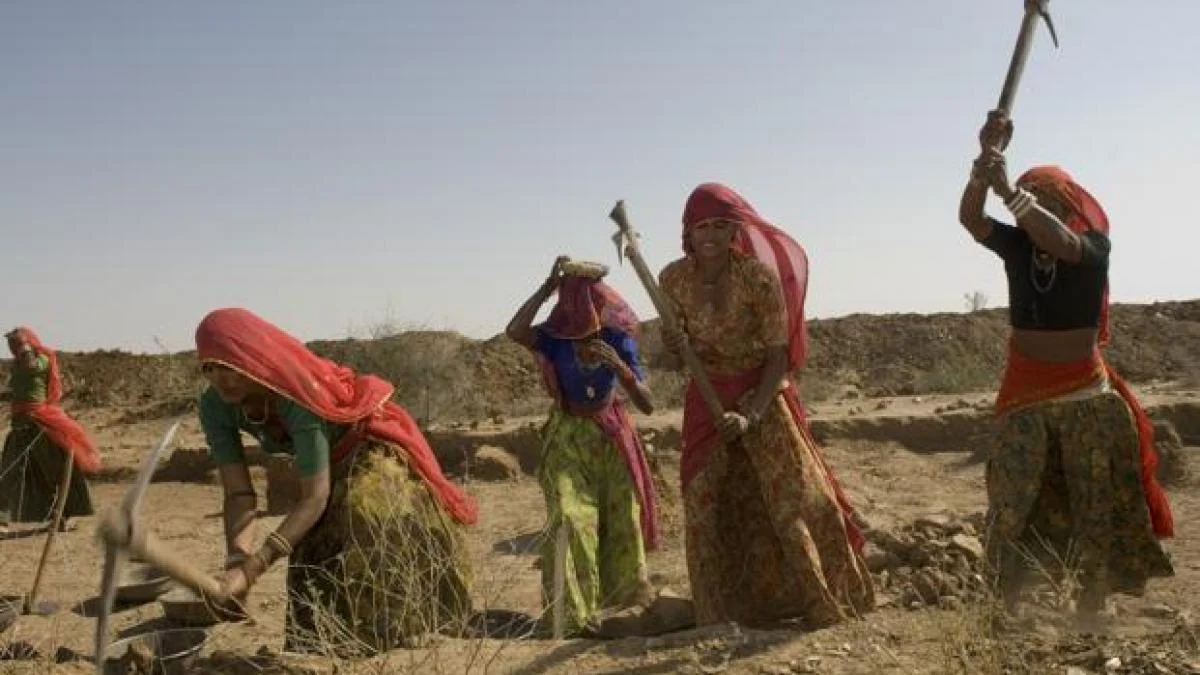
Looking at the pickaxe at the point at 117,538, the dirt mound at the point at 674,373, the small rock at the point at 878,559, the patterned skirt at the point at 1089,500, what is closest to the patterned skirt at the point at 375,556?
the pickaxe at the point at 117,538

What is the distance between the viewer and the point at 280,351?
11.0 feet

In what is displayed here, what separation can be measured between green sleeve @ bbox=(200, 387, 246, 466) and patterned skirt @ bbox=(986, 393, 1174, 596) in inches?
111

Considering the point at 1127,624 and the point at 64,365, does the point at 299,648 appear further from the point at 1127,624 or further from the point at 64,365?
the point at 64,365

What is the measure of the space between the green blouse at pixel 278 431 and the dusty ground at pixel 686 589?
555mm

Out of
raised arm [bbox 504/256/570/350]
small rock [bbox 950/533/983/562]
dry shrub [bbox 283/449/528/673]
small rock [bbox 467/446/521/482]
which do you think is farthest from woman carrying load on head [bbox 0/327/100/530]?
small rock [bbox 950/533/983/562]

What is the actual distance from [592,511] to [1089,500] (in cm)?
212

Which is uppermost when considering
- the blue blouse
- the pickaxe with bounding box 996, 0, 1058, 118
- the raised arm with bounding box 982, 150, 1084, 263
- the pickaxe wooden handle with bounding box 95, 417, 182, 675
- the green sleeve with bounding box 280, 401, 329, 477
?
the pickaxe with bounding box 996, 0, 1058, 118

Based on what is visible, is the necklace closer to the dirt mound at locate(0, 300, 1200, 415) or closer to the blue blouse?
the blue blouse

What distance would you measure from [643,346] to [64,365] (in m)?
12.2

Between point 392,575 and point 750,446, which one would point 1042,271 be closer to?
point 750,446

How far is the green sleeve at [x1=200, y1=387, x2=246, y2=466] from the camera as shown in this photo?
3.52 meters

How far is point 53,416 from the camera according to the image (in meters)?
9.26

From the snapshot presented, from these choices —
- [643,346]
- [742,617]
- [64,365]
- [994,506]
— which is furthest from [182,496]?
[64,365]

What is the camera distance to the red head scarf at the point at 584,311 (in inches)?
213
